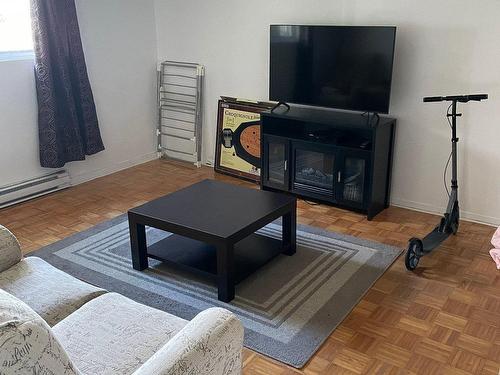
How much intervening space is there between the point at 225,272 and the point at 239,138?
2130 millimetres

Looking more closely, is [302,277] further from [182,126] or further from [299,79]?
[182,126]

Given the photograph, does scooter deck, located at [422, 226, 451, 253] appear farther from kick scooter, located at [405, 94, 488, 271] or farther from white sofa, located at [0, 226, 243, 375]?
white sofa, located at [0, 226, 243, 375]

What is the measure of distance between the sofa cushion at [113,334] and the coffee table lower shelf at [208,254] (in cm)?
84

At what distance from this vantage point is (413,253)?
2.89 m

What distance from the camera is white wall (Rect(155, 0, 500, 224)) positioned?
10.7 ft

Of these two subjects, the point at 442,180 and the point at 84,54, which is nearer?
the point at 442,180

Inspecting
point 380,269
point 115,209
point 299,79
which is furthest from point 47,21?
point 380,269

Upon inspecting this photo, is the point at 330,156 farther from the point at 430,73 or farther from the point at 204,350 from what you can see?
the point at 204,350

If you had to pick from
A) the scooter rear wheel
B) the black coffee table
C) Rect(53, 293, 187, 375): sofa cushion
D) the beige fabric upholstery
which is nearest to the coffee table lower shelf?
the black coffee table

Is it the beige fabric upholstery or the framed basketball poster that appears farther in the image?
the framed basketball poster

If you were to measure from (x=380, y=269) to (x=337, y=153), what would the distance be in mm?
1013

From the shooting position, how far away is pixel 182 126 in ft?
16.1

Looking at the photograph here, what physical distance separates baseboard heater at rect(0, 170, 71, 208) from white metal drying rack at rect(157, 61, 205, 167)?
1109 mm

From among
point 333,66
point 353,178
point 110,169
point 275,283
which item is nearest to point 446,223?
point 353,178
